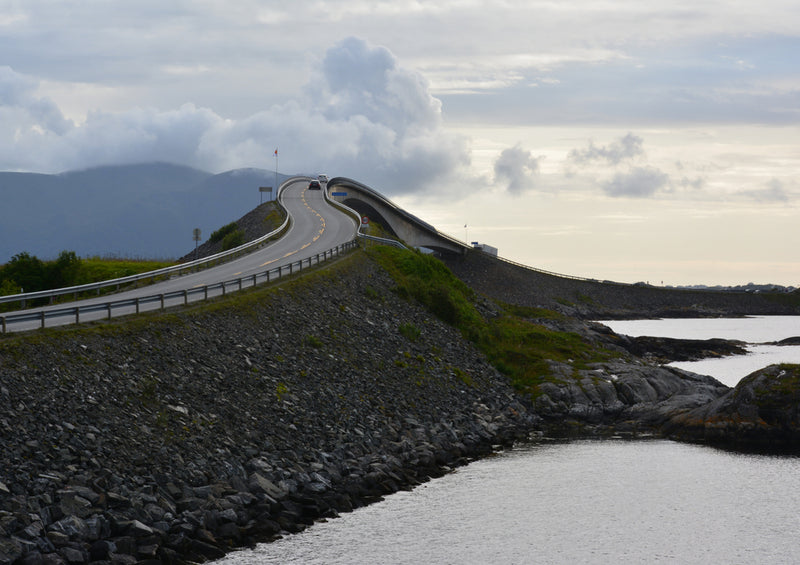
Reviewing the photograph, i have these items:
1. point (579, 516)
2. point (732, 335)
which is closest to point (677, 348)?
point (732, 335)

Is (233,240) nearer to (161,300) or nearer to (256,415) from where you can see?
(161,300)

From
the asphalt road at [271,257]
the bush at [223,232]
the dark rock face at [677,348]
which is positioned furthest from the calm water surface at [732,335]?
the bush at [223,232]

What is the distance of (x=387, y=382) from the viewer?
4659 cm

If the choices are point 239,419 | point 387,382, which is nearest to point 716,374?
point 387,382

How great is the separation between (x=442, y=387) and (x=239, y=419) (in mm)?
18186

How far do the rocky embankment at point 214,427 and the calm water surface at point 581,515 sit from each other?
1737mm

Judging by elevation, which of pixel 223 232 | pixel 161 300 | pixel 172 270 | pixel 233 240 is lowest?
pixel 161 300

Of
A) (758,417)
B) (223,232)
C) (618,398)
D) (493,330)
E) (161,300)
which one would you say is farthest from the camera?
(223,232)

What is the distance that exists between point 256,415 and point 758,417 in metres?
26.7

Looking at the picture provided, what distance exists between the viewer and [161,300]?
40.7 meters

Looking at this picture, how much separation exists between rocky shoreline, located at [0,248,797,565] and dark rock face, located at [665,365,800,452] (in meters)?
0.15

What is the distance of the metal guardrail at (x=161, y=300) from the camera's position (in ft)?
111

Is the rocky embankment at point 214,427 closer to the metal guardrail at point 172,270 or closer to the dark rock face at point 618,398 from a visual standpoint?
the dark rock face at point 618,398

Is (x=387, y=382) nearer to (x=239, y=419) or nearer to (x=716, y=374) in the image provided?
(x=239, y=419)
